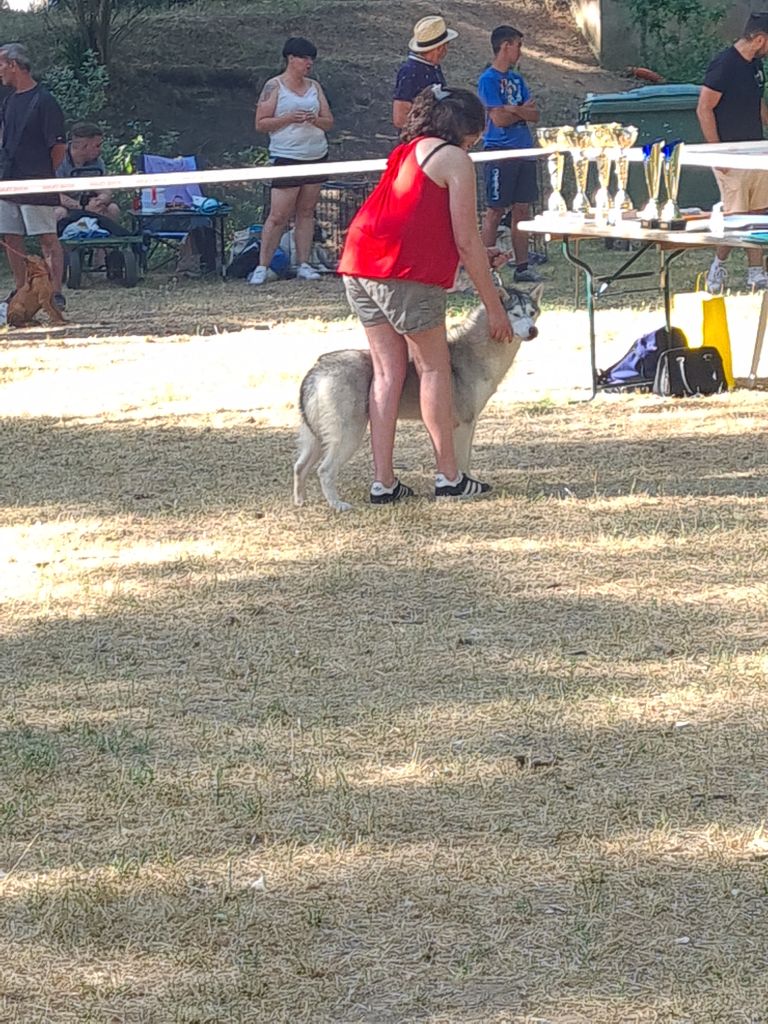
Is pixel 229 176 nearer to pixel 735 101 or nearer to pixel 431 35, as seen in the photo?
pixel 431 35

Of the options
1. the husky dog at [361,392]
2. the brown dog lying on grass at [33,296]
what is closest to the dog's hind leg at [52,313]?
the brown dog lying on grass at [33,296]

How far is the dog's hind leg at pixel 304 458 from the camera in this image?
23.5ft

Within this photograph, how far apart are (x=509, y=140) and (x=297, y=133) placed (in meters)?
1.88

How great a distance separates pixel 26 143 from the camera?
1241 cm

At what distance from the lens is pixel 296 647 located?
18.3 feet

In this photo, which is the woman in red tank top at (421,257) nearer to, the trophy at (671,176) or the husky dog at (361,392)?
the husky dog at (361,392)

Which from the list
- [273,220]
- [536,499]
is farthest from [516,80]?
[536,499]

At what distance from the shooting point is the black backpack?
29.6 ft

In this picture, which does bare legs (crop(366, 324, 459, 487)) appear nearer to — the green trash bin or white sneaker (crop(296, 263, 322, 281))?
white sneaker (crop(296, 263, 322, 281))

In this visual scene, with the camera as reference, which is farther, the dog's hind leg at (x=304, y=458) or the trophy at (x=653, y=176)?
the trophy at (x=653, y=176)

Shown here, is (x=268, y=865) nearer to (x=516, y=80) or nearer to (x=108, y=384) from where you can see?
(x=108, y=384)

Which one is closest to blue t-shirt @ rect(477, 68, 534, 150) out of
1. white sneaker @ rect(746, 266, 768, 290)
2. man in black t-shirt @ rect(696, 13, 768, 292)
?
man in black t-shirt @ rect(696, 13, 768, 292)

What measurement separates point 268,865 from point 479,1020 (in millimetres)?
855

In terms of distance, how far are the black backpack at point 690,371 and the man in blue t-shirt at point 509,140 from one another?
462 centimetres
